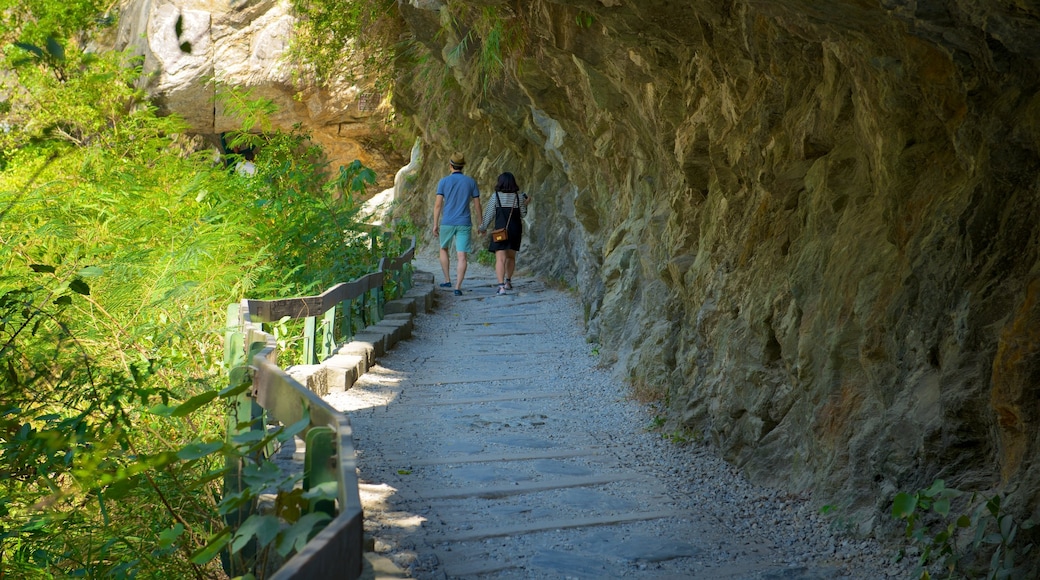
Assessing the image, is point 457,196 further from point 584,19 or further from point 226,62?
point 226,62

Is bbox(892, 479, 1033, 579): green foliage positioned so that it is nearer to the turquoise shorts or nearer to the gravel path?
the gravel path

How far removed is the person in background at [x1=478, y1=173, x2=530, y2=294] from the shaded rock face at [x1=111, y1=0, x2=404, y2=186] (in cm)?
924

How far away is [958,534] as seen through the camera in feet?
11.8

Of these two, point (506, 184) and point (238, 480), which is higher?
point (506, 184)

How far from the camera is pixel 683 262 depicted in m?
6.81

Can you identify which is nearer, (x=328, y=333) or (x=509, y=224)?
(x=328, y=333)

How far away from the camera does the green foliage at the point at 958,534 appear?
306 centimetres

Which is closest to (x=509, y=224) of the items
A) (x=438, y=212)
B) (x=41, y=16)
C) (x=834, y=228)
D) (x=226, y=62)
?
(x=438, y=212)

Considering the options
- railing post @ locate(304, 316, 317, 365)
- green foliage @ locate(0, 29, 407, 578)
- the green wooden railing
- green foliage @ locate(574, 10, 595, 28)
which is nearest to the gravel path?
railing post @ locate(304, 316, 317, 365)

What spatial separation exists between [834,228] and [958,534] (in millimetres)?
1681

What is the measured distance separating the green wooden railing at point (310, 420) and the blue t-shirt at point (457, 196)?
4.51 m

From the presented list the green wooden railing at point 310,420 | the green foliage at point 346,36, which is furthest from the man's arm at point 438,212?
the green wooden railing at point 310,420

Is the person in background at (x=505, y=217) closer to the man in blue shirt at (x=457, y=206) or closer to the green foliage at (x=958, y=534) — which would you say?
the man in blue shirt at (x=457, y=206)

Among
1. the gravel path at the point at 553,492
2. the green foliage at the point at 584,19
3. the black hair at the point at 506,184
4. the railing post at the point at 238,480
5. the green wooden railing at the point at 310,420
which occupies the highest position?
the green foliage at the point at 584,19
